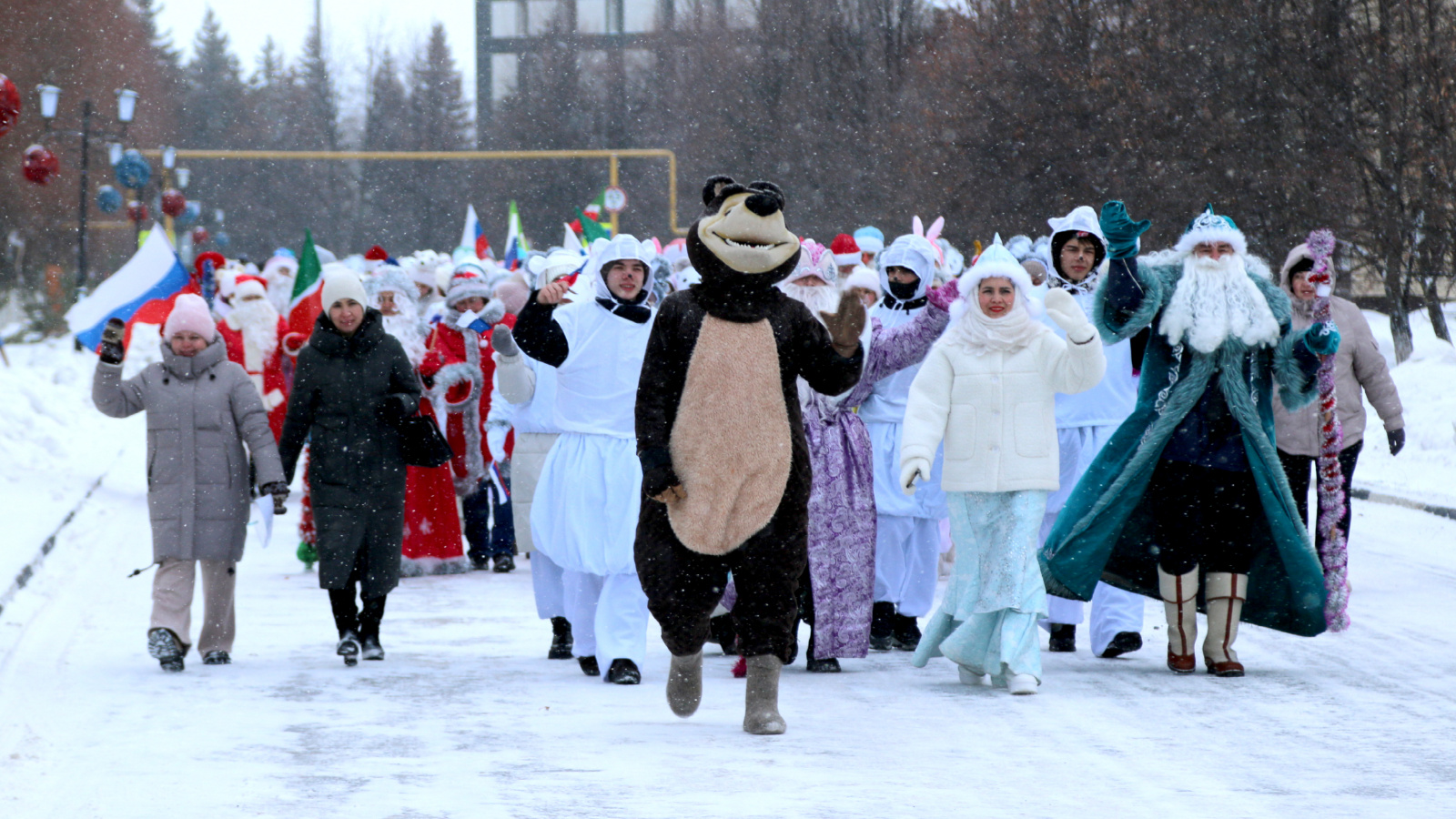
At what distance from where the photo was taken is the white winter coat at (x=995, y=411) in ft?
23.3

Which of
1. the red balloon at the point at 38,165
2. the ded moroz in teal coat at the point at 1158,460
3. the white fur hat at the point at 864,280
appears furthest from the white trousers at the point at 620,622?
the red balloon at the point at 38,165

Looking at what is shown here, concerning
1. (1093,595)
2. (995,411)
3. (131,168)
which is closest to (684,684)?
(995,411)

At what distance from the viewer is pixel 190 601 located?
8031 mm

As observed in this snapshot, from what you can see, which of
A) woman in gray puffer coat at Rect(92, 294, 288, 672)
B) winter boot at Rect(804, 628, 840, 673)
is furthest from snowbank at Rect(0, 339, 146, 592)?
winter boot at Rect(804, 628, 840, 673)

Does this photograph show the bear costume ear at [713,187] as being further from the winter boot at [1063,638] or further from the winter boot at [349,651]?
the winter boot at [1063,638]

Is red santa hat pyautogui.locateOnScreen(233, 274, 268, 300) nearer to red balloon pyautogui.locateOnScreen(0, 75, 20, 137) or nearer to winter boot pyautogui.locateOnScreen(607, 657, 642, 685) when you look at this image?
red balloon pyautogui.locateOnScreen(0, 75, 20, 137)

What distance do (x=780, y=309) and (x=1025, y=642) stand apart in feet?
5.50

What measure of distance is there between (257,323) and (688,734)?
813 centimetres

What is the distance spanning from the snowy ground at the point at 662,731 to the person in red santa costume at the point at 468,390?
6.27ft

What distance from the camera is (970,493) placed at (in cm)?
721

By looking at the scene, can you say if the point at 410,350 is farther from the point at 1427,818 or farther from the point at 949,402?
the point at 1427,818

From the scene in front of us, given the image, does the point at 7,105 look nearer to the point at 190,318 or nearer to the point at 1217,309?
the point at 190,318

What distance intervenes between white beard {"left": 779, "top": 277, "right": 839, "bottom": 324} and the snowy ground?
1.49 metres

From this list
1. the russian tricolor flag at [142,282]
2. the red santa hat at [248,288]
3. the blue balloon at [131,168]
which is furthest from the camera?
the blue balloon at [131,168]
